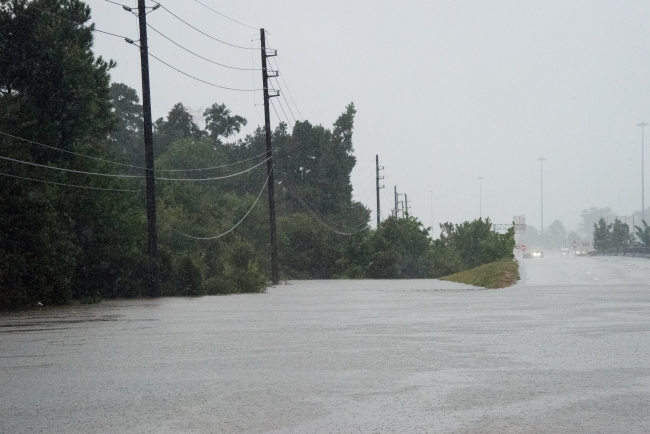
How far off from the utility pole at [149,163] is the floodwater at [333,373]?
12192 millimetres

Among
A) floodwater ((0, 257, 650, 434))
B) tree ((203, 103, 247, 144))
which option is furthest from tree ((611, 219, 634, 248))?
floodwater ((0, 257, 650, 434))

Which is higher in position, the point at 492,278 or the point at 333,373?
the point at 333,373

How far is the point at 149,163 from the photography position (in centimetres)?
3366

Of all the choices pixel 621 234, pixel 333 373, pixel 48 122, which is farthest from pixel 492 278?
pixel 621 234

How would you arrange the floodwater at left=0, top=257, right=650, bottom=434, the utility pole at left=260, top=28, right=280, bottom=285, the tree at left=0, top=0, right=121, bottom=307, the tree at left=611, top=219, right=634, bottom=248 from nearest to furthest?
the floodwater at left=0, top=257, right=650, bottom=434 < the tree at left=0, top=0, right=121, bottom=307 < the utility pole at left=260, top=28, right=280, bottom=285 < the tree at left=611, top=219, right=634, bottom=248

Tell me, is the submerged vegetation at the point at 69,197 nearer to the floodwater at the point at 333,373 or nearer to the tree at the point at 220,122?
the floodwater at the point at 333,373

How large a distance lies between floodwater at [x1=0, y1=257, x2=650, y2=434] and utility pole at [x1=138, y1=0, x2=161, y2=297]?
40.0 ft

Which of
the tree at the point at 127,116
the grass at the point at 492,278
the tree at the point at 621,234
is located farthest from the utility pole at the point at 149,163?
A: the tree at the point at 621,234

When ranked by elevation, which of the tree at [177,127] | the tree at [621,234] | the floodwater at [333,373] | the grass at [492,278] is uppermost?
the tree at [177,127]

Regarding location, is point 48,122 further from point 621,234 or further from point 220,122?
point 621,234

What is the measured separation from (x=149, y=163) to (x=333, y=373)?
24.1 meters

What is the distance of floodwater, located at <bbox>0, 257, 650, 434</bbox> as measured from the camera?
7930mm

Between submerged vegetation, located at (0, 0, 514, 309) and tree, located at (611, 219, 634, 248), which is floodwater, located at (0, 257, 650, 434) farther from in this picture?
tree, located at (611, 219, 634, 248)

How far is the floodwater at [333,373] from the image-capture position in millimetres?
7930
